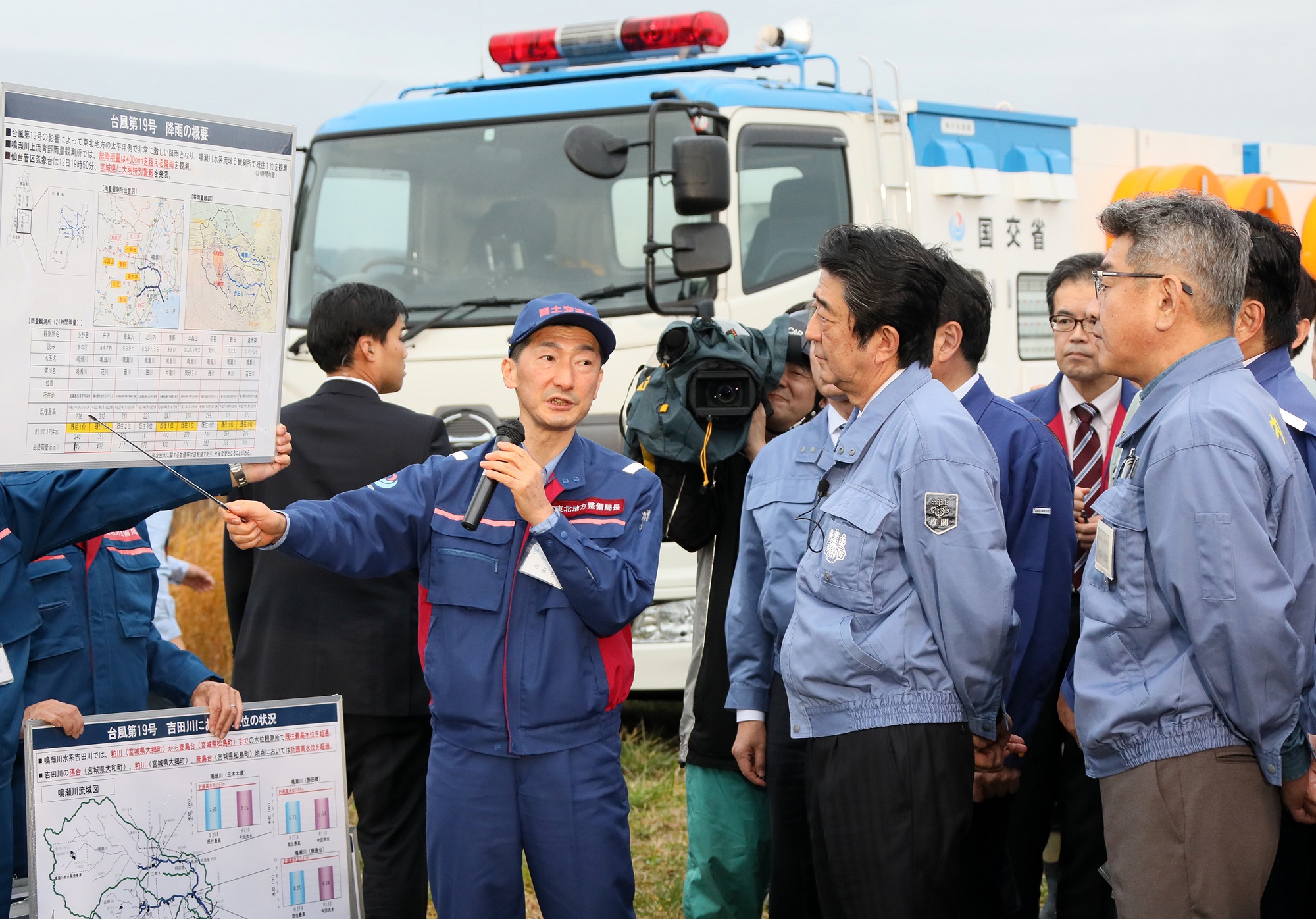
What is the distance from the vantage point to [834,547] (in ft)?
9.20

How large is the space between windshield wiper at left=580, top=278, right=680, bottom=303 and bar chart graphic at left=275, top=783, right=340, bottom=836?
10.4 feet

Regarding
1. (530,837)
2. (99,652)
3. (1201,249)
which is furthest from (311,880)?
(1201,249)

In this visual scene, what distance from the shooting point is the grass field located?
15.9 feet

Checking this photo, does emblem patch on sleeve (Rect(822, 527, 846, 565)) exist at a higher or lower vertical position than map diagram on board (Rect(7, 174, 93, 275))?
lower

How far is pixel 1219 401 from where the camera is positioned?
8.36 feet

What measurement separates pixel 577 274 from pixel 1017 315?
8.59 ft

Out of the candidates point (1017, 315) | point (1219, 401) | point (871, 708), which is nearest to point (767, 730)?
point (871, 708)

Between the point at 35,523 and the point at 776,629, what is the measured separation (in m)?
1.69

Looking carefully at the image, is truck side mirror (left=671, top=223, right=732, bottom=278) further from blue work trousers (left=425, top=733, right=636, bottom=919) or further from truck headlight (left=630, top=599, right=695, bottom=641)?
blue work trousers (left=425, top=733, right=636, bottom=919)

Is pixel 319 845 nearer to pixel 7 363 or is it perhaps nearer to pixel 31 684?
pixel 31 684

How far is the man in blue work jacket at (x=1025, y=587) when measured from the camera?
3346 millimetres

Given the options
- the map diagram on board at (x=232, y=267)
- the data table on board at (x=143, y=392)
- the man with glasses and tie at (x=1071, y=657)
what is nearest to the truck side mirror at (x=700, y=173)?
the man with glasses and tie at (x=1071, y=657)

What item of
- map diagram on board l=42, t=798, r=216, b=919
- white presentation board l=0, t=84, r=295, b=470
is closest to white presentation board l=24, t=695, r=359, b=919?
map diagram on board l=42, t=798, r=216, b=919

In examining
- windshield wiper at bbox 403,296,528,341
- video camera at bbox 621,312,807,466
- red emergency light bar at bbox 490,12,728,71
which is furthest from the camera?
red emergency light bar at bbox 490,12,728,71
